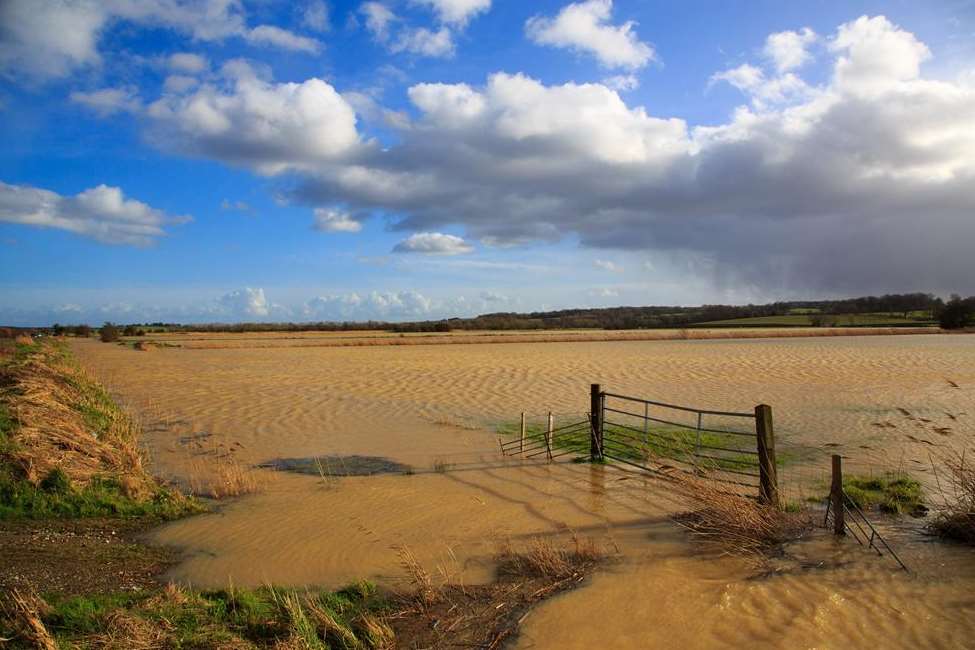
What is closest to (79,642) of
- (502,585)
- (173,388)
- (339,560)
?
(339,560)

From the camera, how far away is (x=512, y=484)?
9.98 metres

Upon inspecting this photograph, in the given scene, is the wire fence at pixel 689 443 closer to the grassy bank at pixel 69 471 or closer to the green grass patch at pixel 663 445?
the green grass patch at pixel 663 445

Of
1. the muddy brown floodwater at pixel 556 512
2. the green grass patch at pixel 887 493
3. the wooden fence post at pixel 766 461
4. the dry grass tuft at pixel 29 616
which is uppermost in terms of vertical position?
the wooden fence post at pixel 766 461

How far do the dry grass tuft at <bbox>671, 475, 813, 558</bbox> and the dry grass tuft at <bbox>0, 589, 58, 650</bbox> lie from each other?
591 centimetres

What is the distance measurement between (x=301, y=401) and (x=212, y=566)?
1308cm

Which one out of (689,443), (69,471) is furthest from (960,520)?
(69,471)

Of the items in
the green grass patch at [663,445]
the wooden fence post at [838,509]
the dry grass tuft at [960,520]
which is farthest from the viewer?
the green grass patch at [663,445]

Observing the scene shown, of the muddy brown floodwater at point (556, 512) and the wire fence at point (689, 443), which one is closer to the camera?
the muddy brown floodwater at point (556, 512)

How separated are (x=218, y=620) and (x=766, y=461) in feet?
20.3

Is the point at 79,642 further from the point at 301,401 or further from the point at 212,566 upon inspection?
the point at 301,401

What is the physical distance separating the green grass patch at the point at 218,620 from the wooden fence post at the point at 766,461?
15.4ft

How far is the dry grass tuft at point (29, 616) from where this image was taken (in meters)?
4.30

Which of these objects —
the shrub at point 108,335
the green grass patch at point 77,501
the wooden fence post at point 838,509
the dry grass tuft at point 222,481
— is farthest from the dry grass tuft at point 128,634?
the shrub at point 108,335

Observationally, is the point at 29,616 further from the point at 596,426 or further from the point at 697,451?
the point at 596,426
